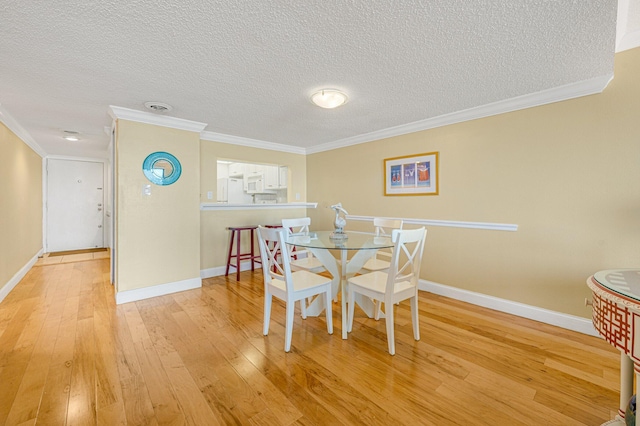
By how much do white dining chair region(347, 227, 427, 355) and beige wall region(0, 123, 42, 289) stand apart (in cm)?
396

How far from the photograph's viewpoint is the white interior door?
215 inches

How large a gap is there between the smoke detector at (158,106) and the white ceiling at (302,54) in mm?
105

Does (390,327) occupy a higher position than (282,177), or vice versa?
(282,177)

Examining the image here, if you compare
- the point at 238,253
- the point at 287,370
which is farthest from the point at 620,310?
the point at 238,253

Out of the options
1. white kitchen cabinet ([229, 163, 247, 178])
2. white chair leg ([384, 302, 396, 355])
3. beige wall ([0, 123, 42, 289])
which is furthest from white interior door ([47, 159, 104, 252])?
white chair leg ([384, 302, 396, 355])

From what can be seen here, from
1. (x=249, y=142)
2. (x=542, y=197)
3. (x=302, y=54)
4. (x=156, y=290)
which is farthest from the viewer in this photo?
(x=249, y=142)

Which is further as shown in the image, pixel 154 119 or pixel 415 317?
pixel 154 119

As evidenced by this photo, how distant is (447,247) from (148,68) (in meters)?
3.33

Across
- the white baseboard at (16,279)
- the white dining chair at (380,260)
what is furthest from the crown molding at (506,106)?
the white baseboard at (16,279)

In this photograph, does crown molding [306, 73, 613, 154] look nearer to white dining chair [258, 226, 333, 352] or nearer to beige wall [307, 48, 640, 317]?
beige wall [307, 48, 640, 317]

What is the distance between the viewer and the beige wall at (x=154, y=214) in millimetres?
2881

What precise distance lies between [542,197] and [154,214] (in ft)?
13.3

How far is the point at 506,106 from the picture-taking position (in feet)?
8.50

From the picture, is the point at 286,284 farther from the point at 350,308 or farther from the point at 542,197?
the point at 542,197
